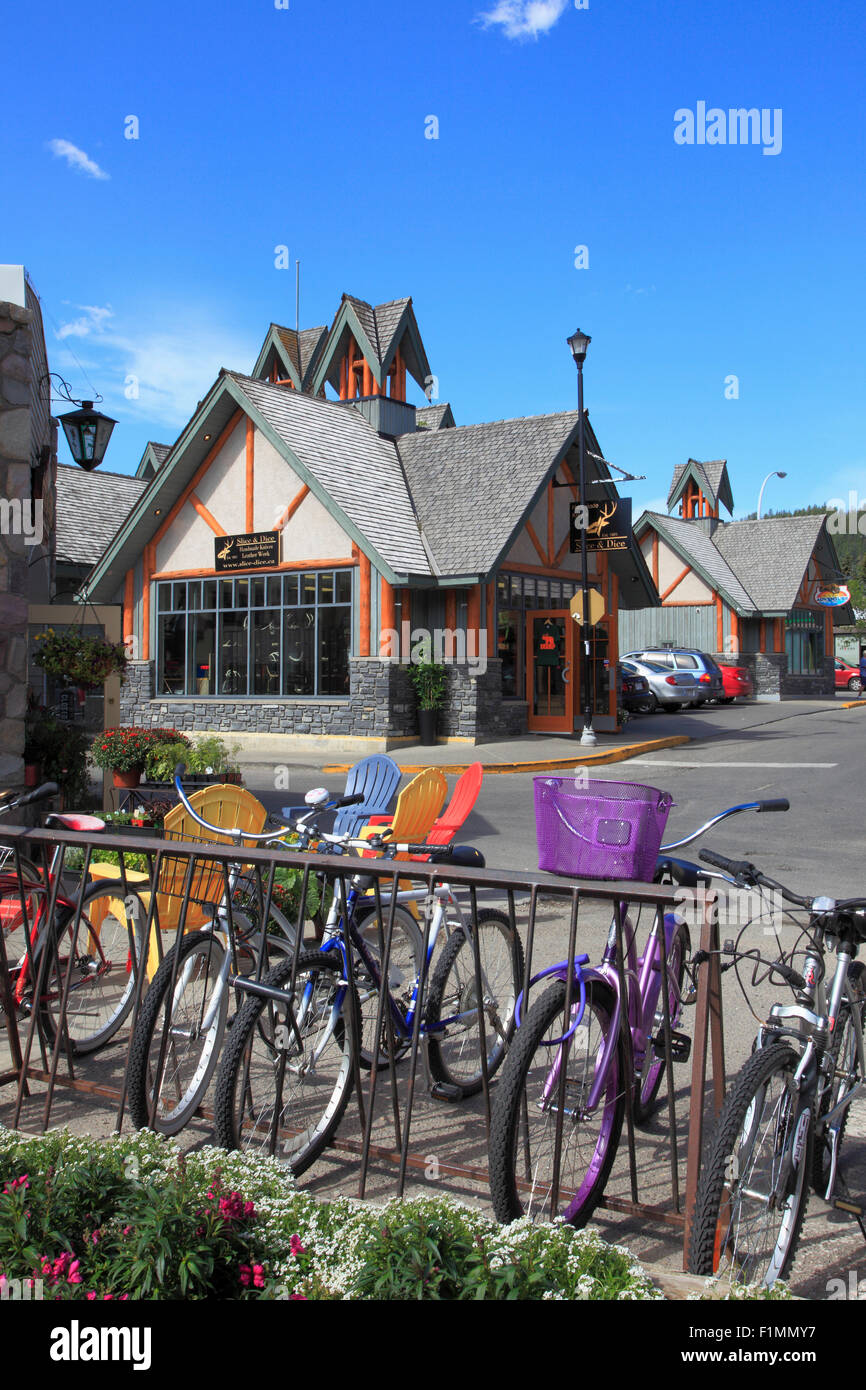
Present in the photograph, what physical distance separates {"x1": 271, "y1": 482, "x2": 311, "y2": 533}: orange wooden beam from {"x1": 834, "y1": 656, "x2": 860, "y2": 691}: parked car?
31.6 metres

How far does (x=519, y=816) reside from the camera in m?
12.3

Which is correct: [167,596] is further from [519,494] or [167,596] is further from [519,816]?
[519,816]

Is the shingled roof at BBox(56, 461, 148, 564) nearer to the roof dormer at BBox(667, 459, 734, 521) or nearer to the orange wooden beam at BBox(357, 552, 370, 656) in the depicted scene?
the orange wooden beam at BBox(357, 552, 370, 656)

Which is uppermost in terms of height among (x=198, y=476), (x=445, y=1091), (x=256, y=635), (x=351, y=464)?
(x=351, y=464)

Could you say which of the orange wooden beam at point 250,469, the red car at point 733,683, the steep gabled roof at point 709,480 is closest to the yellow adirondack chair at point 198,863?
the orange wooden beam at point 250,469

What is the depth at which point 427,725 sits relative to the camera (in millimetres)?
20016

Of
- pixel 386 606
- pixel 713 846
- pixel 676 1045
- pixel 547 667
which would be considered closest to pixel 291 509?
pixel 386 606

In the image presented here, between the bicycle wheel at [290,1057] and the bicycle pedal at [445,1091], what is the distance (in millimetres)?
616

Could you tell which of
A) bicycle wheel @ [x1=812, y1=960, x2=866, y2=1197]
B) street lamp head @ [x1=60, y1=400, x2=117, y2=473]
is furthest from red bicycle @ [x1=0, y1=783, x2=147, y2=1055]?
street lamp head @ [x1=60, y1=400, x2=117, y2=473]

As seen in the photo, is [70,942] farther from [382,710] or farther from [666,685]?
[666,685]

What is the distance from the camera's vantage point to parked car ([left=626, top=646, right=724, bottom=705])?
2998 centimetres

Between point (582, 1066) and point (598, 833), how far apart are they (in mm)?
Result: 975

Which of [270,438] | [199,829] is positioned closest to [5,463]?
[199,829]

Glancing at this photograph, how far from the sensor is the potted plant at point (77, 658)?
32.7 feet
